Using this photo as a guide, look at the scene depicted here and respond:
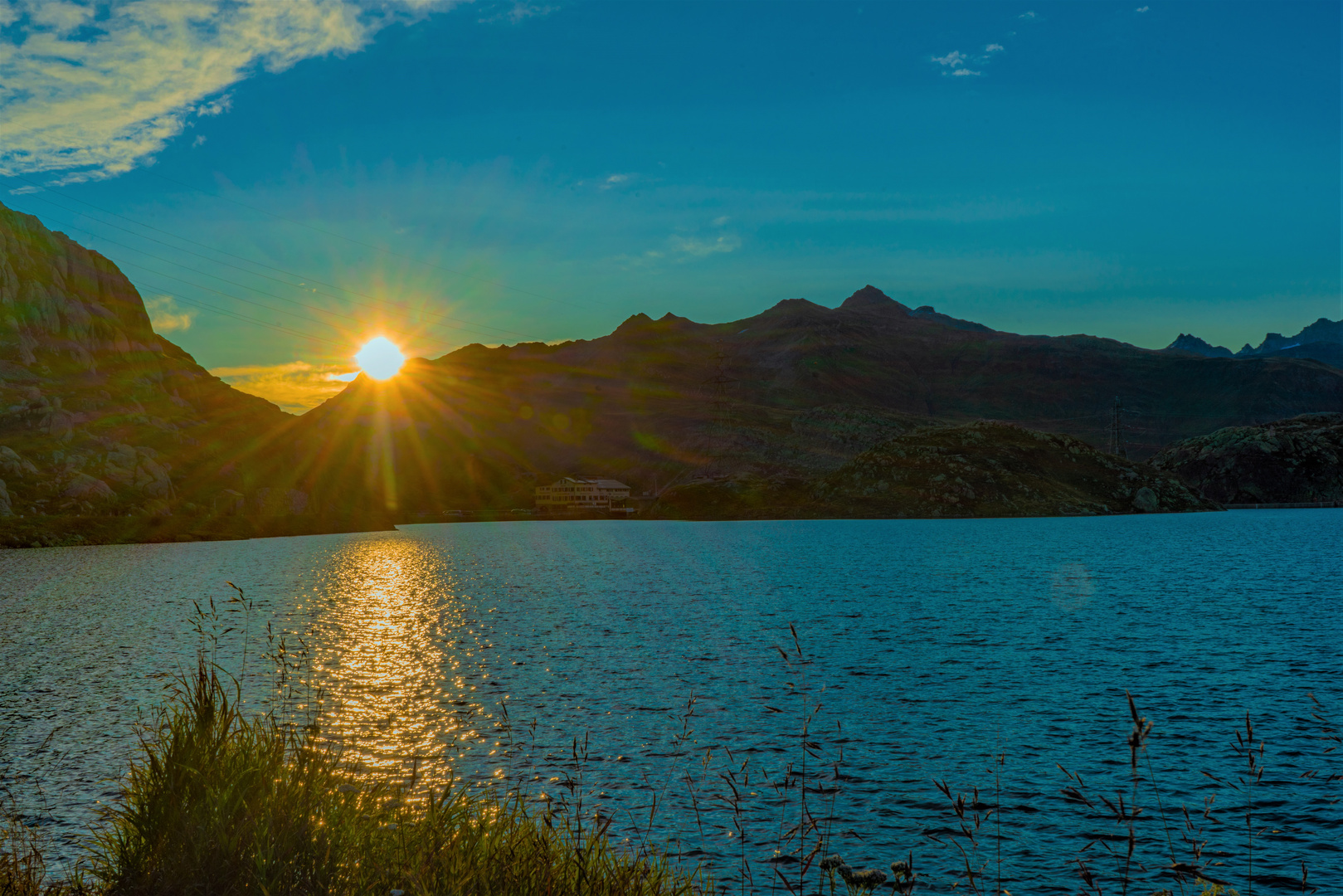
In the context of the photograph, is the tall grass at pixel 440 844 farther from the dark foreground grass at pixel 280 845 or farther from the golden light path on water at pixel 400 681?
the golden light path on water at pixel 400 681

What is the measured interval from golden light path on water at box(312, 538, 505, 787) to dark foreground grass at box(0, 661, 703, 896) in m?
2.97

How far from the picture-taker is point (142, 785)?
12602 mm

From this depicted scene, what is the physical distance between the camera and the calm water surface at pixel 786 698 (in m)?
19.7

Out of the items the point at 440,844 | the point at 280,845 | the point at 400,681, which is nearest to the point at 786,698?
the point at 400,681

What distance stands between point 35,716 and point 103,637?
23.2 m

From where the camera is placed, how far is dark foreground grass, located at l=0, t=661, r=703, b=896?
11.1 meters

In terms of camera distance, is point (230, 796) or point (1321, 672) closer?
point (230, 796)

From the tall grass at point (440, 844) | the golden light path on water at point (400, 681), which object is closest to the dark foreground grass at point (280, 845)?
the tall grass at point (440, 844)

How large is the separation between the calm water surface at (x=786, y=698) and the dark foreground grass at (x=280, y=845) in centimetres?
305

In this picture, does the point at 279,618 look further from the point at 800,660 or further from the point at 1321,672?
the point at 1321,672

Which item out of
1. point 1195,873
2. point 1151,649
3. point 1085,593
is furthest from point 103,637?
point 1085,593

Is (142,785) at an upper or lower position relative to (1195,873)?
upper

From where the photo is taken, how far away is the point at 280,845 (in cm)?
1157

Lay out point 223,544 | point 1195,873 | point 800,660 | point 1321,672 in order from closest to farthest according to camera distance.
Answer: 1. point 1195,873
2. point 1321,672
3. point 800,660
4. point 223,544
